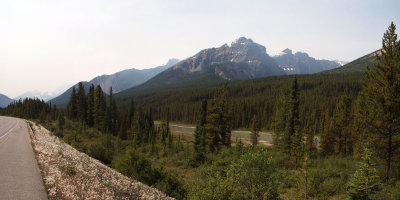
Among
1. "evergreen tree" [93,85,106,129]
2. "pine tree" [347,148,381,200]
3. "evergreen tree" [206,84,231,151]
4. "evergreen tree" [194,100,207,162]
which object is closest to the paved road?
"pine tree" [347,148,381,200]

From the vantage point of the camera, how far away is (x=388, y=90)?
20438mm

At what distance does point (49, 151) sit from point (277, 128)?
43.3 metres

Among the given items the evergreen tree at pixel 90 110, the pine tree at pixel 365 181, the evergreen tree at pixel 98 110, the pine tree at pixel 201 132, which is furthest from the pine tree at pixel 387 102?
the evergreen tree at pixel 90 110

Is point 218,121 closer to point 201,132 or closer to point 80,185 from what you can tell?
point 201,132

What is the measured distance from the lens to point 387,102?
20578 mm

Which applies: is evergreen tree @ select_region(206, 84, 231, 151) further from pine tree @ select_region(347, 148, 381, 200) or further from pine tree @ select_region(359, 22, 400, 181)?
pine tree @ select_region(347, 148, 381, 200)

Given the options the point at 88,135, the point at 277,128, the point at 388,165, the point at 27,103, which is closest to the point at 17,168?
the point at 388,165

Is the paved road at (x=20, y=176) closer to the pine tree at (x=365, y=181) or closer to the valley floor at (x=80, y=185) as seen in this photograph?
the valley floor at (x=80, y=185)

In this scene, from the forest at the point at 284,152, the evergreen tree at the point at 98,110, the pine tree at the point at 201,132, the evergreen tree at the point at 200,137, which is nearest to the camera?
the forest at the point at 284,152

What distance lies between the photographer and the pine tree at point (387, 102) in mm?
20422

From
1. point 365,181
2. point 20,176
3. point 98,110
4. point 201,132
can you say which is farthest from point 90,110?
point 365,181

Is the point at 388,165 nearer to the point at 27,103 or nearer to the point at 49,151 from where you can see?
the point at 49,151

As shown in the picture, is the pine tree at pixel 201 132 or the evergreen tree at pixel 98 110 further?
the evergreen tree at pixel 98 110

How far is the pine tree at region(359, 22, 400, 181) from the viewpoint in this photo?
20422 millimetres
